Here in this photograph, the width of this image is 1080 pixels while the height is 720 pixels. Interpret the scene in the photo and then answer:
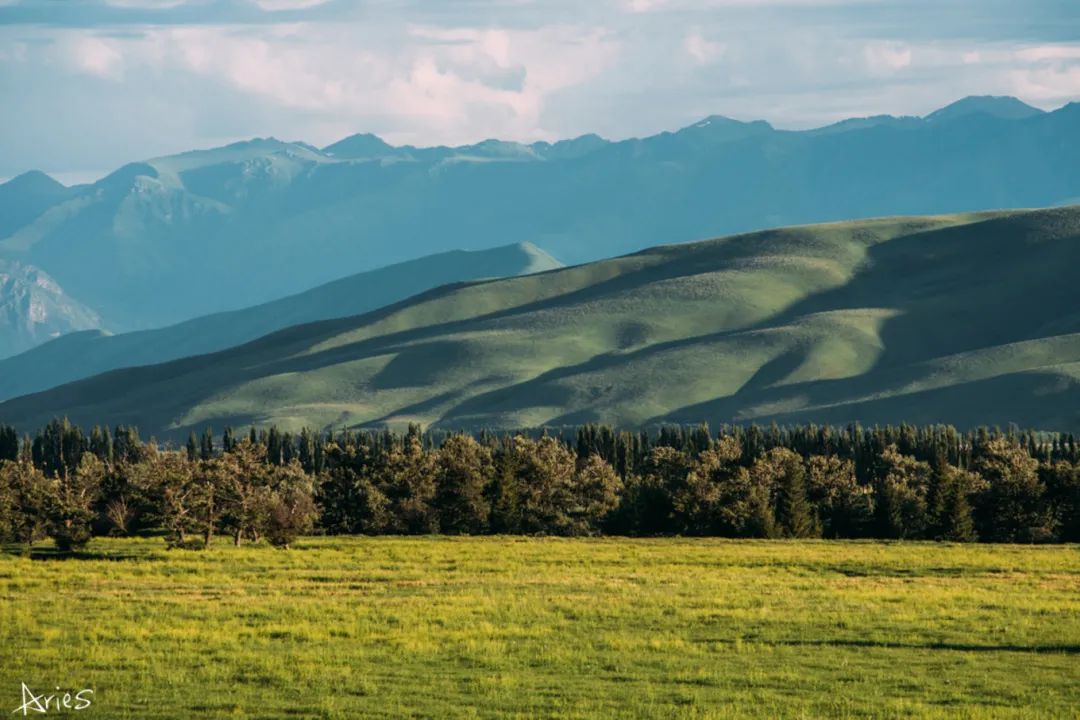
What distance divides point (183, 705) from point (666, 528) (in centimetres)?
8652

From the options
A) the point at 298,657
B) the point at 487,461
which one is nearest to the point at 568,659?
the point at 298,657

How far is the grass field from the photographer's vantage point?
149ft

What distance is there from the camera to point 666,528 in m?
129

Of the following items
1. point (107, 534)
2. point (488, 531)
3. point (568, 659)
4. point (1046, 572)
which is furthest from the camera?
point (488, 531)

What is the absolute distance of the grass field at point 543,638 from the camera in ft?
149

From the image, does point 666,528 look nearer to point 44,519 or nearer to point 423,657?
point 44,519
